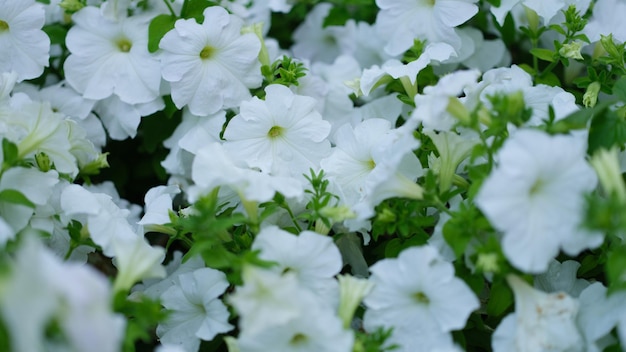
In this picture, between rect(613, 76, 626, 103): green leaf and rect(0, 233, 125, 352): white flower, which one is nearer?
rect(0, 233, 125, 352): white flower

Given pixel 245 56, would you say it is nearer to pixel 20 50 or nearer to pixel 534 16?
pixel 20 50

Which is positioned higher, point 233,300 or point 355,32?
point 233,300

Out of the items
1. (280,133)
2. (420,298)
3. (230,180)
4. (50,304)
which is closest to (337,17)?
(280,133)

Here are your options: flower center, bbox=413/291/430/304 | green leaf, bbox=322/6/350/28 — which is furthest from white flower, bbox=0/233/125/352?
green leaf, bbox=322/6/350/28

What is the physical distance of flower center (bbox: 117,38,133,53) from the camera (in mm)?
1771

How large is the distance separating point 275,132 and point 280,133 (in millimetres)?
11

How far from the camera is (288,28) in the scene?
2328mm

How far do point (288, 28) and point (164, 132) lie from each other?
699 mm

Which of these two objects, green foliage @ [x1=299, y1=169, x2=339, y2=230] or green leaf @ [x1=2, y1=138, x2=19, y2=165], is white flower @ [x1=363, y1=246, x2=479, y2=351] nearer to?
green foliage @ [x1=299, y1=169, x2=339, y2=230]

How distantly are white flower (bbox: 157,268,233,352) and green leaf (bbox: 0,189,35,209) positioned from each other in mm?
319

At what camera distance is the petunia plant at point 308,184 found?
3.56ft

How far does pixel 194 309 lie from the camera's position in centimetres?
139

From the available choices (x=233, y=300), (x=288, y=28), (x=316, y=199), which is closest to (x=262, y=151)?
(x=316, y=199)

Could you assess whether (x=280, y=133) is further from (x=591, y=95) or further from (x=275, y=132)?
Result: (x=591, y=95)
